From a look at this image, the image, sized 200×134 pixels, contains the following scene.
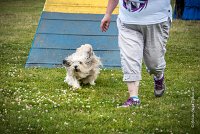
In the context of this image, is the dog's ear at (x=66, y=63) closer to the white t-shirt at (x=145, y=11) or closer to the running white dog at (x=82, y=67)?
the running white dog at (x=82, y=67)

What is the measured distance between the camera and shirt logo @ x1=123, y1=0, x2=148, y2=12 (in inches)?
254

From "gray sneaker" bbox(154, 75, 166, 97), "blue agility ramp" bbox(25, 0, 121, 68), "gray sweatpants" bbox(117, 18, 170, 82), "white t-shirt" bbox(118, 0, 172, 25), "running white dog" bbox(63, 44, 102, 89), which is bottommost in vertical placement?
"blue agility ramp" bbox(25, 0, 121, 68)

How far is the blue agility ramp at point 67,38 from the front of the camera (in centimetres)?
1034

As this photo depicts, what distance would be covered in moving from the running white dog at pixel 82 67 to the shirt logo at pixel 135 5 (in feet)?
7.64

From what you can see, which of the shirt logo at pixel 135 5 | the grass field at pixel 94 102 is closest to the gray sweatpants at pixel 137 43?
the shirt logo at pixel 135 5

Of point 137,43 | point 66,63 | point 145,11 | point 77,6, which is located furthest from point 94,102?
point 77,6

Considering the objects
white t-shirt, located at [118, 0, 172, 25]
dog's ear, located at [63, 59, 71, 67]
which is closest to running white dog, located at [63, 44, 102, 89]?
dog's ear, located at [63, 59, 71, 67]

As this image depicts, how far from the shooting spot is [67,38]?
434 inches

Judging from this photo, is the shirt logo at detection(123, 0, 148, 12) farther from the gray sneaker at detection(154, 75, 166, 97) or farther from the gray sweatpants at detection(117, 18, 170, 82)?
the gray sneaker at detection(154, 75, 166, 97)

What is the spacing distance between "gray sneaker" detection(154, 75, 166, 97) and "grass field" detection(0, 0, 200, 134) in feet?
0.38

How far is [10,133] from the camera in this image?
547cm

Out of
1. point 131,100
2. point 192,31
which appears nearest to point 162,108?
point 131,100

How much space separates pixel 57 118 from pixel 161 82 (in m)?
1.83

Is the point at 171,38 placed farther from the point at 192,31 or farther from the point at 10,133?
the point at 10,133
